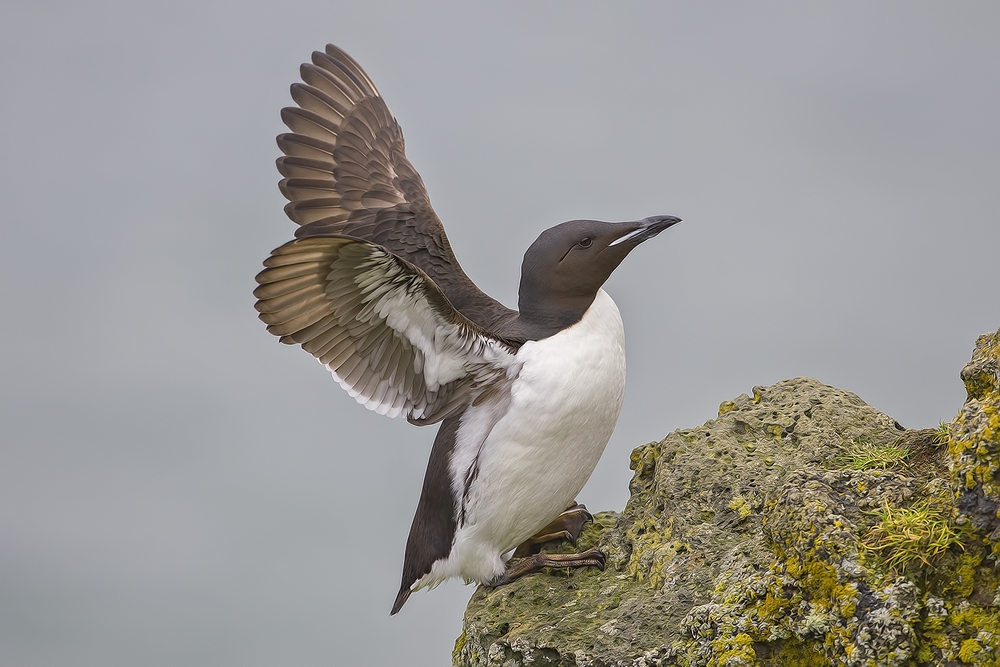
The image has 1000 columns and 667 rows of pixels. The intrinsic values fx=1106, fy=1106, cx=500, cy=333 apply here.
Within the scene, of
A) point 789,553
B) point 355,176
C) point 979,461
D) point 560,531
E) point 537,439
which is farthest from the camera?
point 355,176

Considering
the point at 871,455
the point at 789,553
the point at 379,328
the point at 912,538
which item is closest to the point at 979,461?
the point at 912,538

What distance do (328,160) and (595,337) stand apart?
2.33m

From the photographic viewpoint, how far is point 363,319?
548cm

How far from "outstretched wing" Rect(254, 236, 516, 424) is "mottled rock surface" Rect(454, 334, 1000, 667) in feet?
3.41

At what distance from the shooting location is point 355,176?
7000mm

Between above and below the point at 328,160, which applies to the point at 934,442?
below

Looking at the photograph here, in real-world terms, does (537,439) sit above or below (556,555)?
above

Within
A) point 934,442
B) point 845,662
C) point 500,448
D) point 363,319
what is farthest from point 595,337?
point 845,662

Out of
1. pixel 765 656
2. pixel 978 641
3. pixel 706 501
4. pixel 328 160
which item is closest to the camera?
pixel 978 641

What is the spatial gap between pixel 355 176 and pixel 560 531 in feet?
8.59

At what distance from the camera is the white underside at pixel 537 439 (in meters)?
5.54

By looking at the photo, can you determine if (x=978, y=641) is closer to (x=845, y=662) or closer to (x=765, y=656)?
(x=845, y=662)

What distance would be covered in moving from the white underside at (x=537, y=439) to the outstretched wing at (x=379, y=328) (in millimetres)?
186

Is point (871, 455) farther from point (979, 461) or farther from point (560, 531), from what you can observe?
point (560, 531)
